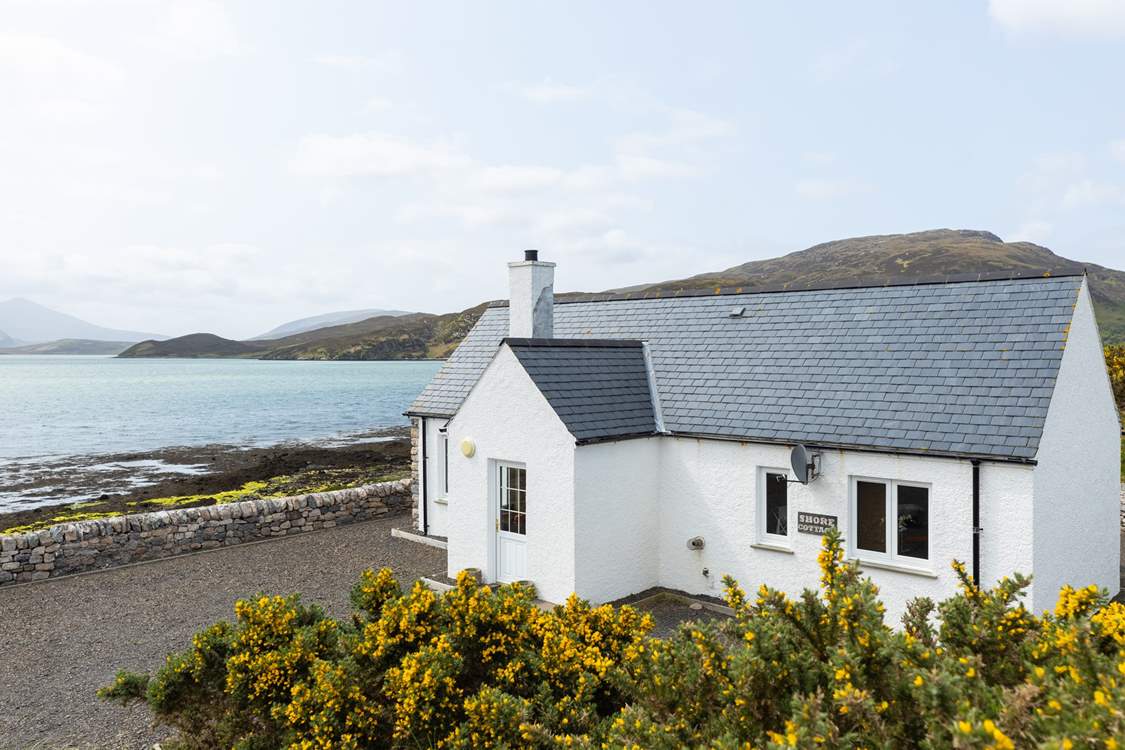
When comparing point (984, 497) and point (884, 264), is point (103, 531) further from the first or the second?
point (884, 264)

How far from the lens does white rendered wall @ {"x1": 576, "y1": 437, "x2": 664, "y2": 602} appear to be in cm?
1194

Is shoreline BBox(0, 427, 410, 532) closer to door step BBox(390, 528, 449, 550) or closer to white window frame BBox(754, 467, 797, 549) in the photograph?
A: door step BBox(390, 528, 449, 550)

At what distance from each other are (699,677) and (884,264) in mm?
178157

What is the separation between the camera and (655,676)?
4996 mm

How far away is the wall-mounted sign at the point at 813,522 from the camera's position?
11169 millimetres

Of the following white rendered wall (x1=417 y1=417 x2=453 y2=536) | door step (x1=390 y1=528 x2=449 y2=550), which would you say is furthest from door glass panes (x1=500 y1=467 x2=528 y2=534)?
white rendered wall (x1=417 y1=417 x2=453 y2=536)

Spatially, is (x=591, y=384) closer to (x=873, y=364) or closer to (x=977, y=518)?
(x=873, y=364)

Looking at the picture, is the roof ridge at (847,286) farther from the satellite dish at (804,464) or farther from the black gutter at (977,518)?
the satellite dish at (804,464)

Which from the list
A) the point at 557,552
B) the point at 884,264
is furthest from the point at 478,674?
the point at 884,264

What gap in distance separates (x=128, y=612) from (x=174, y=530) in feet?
12.0

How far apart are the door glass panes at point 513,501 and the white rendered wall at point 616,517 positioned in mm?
1362

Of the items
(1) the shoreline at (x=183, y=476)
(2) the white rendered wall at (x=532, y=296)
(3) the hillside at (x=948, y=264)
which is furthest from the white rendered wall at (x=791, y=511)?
(3) the hillside at (x=948, y=264)

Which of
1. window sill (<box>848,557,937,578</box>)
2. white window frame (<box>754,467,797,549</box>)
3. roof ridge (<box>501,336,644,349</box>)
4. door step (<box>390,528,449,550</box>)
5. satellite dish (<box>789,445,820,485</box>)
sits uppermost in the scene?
roof ridge (<box>501,336,644,349</box>)

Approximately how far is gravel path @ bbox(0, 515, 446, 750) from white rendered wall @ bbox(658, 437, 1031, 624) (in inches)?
223
